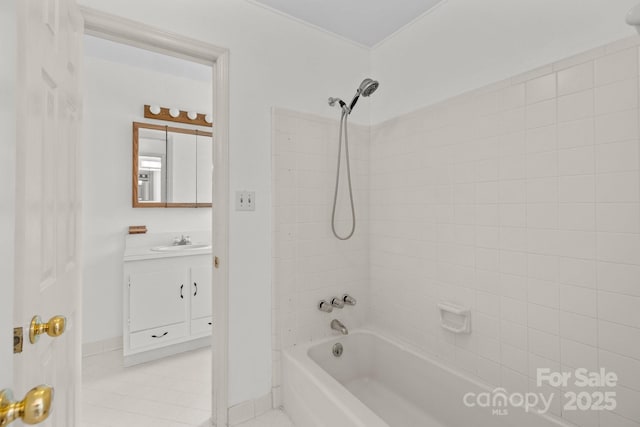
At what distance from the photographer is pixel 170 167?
2828 mm

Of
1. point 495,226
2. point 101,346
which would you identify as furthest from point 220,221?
point 101,346

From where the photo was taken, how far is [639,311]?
1.04 m

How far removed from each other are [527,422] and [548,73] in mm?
1443

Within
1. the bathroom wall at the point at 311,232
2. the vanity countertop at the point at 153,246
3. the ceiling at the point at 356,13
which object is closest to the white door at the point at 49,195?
the bathroom wall at the point at 311,232

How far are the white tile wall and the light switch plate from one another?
0.15 meters

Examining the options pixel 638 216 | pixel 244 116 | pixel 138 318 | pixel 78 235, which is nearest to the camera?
pixel 638 216

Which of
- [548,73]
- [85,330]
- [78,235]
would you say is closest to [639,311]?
[548,73]

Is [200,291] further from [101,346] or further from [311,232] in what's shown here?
[311,232]

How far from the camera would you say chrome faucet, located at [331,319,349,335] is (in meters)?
1.89

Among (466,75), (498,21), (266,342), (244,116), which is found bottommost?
(266,342)

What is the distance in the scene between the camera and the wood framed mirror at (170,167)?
2.66 meters

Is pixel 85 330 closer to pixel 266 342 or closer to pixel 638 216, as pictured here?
pixel 266 342

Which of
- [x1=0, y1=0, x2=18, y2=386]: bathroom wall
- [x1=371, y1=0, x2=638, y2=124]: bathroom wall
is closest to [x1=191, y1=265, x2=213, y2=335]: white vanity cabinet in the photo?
[x1=371, y1=0, x2=638, y2=124]: bathroom wall

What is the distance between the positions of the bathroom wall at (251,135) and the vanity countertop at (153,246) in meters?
1.06
